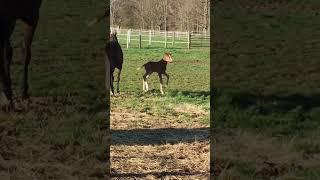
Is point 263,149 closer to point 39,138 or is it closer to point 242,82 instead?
point 39,138

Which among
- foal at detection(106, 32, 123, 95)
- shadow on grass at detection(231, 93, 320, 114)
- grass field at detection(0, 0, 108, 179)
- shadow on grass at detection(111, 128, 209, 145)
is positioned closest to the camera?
grass field at detection(0, 0, 108, 179)

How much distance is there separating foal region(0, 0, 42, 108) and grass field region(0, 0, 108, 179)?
0.30 meters

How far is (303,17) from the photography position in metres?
19.7

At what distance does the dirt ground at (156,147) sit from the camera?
4.82m

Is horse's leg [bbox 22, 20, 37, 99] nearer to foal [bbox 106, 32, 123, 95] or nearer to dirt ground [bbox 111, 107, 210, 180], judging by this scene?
dirt ground [bbox 111, 107, 210, 180]

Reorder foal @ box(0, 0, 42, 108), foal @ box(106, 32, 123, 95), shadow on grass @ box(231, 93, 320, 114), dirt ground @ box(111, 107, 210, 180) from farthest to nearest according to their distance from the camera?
1. shadow on grass @ box(231, 93, 320, 114)
2. foal @ box(106, 32, 123, 95)
3. dirt ground @ box(111, 107, 210, 180)
4. foal @ box(0, 0, 42, 108)

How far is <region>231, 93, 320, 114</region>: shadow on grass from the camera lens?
822 centimetres

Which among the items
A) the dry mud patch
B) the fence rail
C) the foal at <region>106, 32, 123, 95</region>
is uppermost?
the fence rail

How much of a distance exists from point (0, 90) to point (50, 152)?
2.41m

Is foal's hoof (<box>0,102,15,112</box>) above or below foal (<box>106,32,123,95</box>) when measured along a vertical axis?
below

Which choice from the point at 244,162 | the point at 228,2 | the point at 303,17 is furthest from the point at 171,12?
the point at 303,17

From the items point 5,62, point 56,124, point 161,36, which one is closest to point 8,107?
point 5,62

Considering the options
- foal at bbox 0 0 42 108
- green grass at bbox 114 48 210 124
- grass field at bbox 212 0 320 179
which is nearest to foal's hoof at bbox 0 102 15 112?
foal at bbox 0 0 42 108

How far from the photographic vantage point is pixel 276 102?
8641 millimetres
